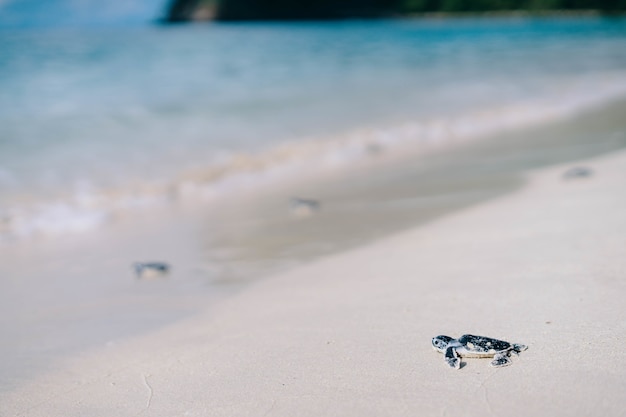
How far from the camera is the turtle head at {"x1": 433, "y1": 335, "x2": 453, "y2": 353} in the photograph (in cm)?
237

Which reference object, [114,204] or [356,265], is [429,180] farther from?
[114,204]

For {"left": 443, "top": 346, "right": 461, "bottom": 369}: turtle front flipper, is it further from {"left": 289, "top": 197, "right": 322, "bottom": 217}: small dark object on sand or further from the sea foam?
the sea foam

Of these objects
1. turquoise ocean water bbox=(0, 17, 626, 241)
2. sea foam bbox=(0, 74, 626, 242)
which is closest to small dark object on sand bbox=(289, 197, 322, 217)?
sea foam bbox=(0, 74, 626, 242)

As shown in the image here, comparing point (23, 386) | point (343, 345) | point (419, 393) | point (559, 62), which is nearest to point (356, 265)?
point (343, 345)

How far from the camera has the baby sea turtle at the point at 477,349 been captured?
7.46ft

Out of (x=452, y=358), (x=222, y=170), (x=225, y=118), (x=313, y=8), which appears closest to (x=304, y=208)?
(x=222, y=170)

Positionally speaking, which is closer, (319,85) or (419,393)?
(419,393)

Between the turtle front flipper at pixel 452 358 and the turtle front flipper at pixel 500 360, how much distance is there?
4.8 inches

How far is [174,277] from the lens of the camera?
378 centimetres

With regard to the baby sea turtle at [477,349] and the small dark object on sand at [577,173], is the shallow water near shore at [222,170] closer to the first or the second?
the small dark object on sand at [577,173]

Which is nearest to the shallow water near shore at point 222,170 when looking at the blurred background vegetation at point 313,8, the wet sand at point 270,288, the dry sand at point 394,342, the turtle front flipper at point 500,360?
the wet sand at point 270,288

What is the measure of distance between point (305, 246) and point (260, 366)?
1.72m

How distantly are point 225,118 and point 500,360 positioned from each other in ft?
25.6

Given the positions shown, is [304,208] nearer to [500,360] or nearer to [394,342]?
[394,342]
